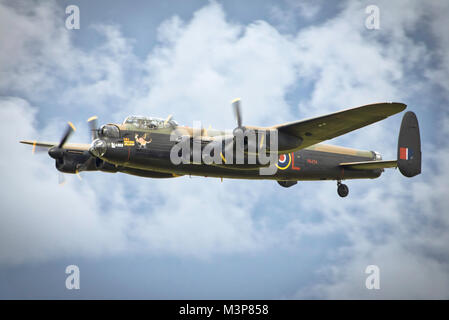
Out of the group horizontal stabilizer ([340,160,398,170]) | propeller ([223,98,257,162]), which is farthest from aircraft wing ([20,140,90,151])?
horizontal stabilizer ([340,160,398,170])

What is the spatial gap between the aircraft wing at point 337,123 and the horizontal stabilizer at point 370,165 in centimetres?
421

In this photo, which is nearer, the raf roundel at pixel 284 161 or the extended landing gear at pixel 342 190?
the raf roundel at pixel 284 161

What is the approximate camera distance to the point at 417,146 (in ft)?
81.6

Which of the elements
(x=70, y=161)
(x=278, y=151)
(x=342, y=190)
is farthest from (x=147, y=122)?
(x=342, y=190)

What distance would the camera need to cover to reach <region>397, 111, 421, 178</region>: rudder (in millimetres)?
24281

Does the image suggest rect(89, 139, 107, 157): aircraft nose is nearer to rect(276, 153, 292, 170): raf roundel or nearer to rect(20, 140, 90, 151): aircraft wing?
rect(20, 140, 90, 151): aircraft wing

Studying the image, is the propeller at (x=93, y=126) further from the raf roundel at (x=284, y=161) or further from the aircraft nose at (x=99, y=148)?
the raf roundel at (x=284, y=161)

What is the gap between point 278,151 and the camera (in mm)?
21672

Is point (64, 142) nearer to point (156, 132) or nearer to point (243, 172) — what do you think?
point (156, 132)

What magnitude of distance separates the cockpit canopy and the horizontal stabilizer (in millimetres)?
8597

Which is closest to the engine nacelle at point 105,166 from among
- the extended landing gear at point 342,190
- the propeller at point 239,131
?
the propeller at point 239,131

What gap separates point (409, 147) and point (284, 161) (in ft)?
17.8

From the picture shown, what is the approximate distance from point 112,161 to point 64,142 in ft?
14.6

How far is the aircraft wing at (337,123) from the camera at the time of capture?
64.3 ft
